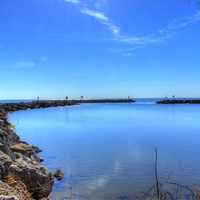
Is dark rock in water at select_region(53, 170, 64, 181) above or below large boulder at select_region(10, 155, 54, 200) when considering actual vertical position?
below

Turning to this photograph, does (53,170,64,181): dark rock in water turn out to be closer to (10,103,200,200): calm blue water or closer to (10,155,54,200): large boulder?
(10,103,200,200): calm blue water

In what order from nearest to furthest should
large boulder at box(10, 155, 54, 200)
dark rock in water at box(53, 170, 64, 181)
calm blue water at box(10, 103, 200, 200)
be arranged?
1. large boulder at box(10, 155, 54, 200)
2. calm blue water at box(10, 103, 200, 200)
3. dark rock in water at box(53, 170, 64, 181)

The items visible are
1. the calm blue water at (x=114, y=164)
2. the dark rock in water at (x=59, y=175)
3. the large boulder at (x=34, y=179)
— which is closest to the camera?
the large boulder at (x=34, y=179)

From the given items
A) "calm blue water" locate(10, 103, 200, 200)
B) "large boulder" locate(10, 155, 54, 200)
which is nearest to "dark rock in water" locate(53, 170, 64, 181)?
"calm blue water" locate(10, 103, 200, 200)

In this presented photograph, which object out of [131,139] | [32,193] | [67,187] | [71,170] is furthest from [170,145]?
[32,193]

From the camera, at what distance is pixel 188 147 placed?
16719mm

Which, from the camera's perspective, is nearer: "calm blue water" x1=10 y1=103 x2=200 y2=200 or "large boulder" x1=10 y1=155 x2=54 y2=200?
"large boulder" x1=10 y1=155 x2=54 y2=200

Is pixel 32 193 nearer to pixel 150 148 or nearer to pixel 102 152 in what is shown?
pixel 102 152

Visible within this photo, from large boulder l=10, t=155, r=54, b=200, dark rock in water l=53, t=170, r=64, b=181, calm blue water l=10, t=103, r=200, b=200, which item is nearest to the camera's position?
large boulder l=10, t=155, r=54, b=200

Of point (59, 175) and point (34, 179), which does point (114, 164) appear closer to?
point (59, 175)

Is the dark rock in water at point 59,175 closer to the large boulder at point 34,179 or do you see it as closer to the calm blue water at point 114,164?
the calm blue water at point 114,164

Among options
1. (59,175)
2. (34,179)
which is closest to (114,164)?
(59,175)

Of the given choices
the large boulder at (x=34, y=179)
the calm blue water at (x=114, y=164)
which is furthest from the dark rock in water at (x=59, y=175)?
the large boulder at (x=34, y=179)

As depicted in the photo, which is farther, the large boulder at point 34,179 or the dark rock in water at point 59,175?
the dark rock in water at point 59,175
